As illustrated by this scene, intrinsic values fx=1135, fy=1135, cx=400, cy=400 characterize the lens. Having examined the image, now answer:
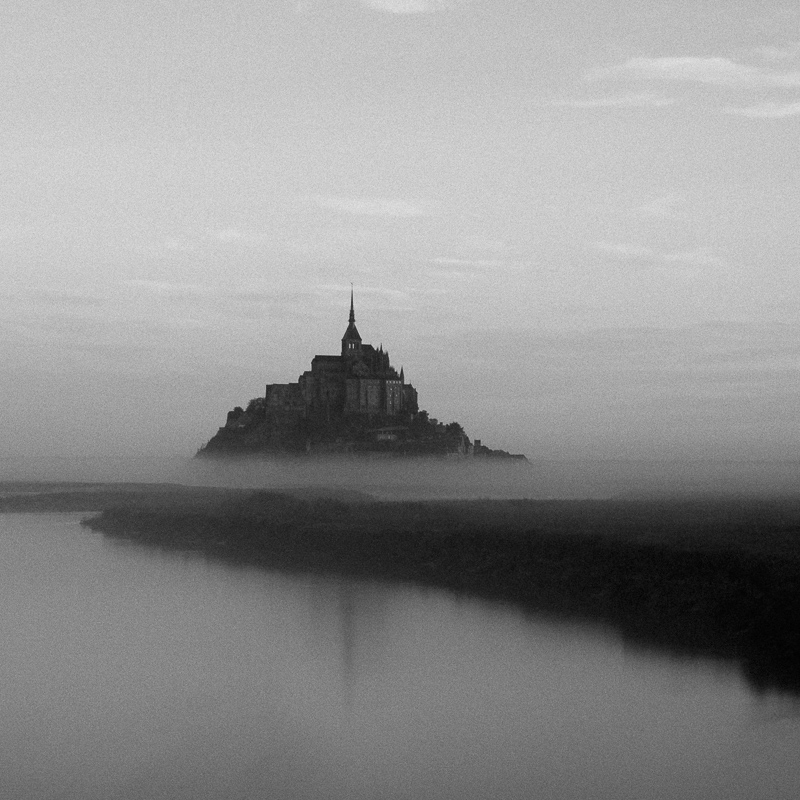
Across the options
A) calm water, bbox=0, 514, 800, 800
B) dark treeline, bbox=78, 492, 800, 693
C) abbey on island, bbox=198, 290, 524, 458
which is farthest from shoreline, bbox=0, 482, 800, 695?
abbey on island, bbox=198, 290, 524, 458

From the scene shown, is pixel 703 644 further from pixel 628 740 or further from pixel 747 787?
pixel 747 787

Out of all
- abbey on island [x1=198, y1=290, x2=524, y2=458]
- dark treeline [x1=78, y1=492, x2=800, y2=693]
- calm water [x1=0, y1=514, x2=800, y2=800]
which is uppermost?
abbey on island [x1=198, y1=290, x2=524, y2=458]

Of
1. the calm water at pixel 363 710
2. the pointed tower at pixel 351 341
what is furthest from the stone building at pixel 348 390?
the calm water at pixel 363 710

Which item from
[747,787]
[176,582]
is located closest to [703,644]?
[747,787]

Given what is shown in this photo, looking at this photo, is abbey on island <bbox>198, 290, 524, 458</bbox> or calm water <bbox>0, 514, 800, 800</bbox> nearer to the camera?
calm water <bbox>0, 514, 800, 800</bbox>

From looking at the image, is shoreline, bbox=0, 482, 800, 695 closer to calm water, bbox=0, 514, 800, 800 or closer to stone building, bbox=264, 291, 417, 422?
calm water, bbox=0, 514, 800, 800

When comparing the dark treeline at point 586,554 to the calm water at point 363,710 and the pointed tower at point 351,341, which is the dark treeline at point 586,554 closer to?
the calm water at point 363,710
